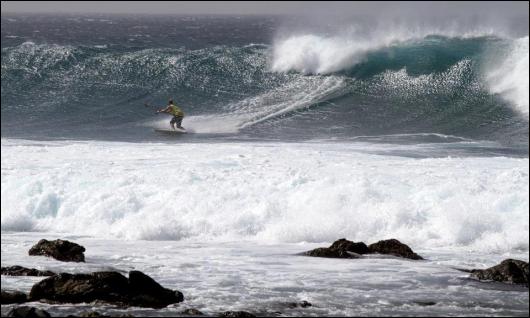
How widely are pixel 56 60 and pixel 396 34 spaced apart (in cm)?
1450

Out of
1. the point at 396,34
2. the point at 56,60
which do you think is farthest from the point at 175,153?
the point at 396,34

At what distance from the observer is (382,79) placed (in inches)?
1292

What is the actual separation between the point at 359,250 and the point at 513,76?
20.0 m

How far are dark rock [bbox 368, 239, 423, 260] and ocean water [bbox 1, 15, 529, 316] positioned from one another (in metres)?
0.26

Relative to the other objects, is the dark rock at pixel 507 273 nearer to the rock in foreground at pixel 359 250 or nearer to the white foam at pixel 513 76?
the rock in foreground at pixel 359 250

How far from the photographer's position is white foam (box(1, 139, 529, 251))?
14.6 m

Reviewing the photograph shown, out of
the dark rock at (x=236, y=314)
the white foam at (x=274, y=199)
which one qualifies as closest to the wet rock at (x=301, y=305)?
the dark rock at (x=236, y=314)

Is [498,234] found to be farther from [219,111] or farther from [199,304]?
[219,111]

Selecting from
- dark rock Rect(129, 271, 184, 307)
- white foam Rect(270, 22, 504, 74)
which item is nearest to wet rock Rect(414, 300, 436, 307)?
dark rock Rect(129, 271, 184, 307)

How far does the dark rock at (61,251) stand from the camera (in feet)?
39.9

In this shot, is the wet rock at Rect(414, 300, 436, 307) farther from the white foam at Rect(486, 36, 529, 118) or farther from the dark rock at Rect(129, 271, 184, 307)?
the white foam at Rect(486, 36, 529, 118)

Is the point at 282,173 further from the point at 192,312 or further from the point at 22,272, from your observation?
the point at 192,312

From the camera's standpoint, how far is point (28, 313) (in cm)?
903

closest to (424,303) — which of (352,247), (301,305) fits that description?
(301,305)
